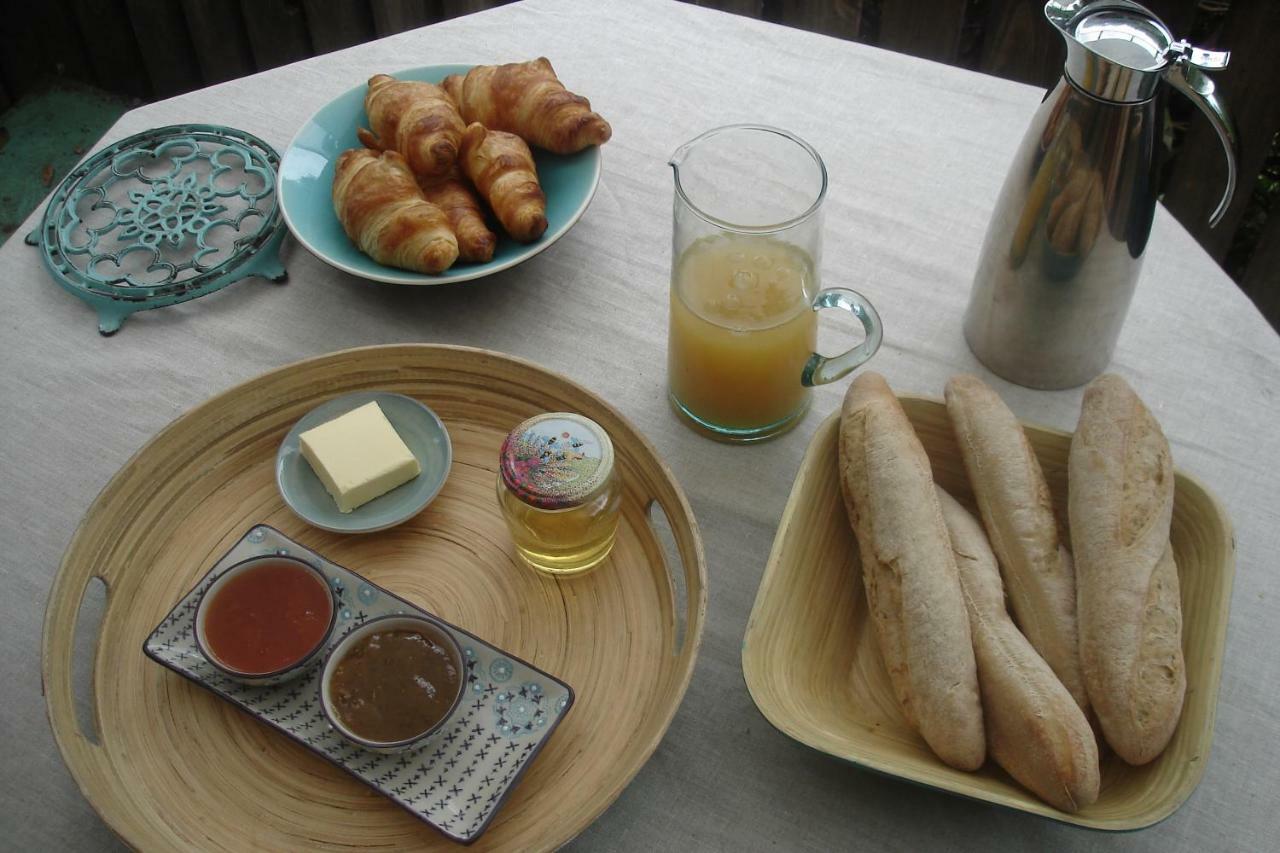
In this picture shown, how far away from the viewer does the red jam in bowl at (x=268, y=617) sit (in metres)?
0.81

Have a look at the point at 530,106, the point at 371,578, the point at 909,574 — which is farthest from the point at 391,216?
the point at 909,574

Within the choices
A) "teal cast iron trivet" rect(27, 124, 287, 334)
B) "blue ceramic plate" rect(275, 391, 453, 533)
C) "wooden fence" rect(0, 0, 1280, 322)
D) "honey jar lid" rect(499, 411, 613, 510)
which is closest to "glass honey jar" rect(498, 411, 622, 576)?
"honey jar lid" rect(499, 411, 613, 510)

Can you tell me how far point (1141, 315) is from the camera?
1094 millimetres

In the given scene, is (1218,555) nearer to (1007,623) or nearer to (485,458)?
(1007,623)

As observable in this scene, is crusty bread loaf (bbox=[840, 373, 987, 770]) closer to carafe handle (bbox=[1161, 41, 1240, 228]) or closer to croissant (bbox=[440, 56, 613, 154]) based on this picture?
carafe handle (bbox=[1161, 41, 1240, 228])

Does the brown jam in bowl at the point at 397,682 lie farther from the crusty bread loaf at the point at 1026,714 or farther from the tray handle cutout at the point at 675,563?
the crusty bread loaf at the point at 1026,714

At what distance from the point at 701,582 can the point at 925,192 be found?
2.06 feet

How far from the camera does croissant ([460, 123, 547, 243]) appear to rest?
1086 millimetres

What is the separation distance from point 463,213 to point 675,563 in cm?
45

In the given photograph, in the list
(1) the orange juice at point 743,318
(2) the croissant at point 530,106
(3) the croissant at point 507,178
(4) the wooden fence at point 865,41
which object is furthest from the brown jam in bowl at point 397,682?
(4) the wooden fence at point 865,41

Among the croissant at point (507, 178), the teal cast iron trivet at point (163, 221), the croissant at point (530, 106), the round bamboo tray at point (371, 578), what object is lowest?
the round bamboo tray at point (371, 578)

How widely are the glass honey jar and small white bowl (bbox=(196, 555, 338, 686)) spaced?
162 mm

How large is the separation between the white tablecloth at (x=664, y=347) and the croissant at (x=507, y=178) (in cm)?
8

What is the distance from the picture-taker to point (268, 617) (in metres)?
0.83
